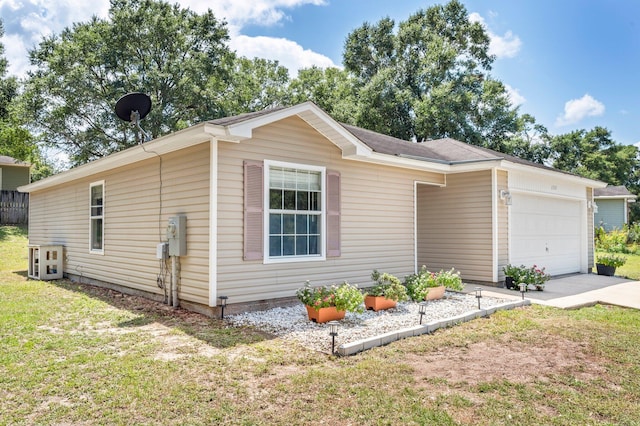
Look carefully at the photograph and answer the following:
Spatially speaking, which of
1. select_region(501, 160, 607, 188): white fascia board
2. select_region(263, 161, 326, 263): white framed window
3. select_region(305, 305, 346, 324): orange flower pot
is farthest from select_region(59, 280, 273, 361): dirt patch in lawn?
select_region(501, 160, 607, 188): white fascia board

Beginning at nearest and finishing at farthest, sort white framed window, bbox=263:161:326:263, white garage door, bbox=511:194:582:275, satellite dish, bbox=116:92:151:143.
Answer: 1. white framed window, bbox=263:161:326:263
2. satellite dish, bbox=116:92:151:143
3. white garage door, bbox=511:194:582:275

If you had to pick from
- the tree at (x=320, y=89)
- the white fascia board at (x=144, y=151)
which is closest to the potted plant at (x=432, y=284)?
the white fascia board at (x=144, y=151)

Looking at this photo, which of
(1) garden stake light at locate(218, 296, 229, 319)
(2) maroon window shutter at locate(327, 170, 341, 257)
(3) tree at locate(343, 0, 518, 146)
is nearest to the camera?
(1) garden stake light at locate(218, 296, 229, 319)

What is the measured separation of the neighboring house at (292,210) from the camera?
6090mm

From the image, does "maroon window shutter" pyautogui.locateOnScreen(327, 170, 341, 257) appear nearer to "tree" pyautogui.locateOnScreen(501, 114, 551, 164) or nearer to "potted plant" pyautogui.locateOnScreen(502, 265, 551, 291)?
"potted plant" pyautogui.locateOnScreen(502, 265, 551, 291)

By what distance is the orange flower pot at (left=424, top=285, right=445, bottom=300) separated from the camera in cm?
743

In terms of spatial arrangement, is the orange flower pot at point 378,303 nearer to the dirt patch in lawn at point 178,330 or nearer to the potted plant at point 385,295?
the potted plant at point 385,295

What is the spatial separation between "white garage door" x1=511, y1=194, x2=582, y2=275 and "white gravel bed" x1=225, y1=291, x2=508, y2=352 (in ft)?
9.83

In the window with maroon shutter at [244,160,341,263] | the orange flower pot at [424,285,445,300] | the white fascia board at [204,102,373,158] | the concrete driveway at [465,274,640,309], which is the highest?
the white fascia board at [204,102,373,158]

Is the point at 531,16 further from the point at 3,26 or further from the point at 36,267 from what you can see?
the point at 3,26

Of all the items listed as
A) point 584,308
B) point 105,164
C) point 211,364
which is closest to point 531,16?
point 584,308

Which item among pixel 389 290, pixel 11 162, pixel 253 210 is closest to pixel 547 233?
pixel 389 290

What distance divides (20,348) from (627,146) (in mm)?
41945

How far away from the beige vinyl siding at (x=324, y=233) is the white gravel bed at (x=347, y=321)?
441mm
